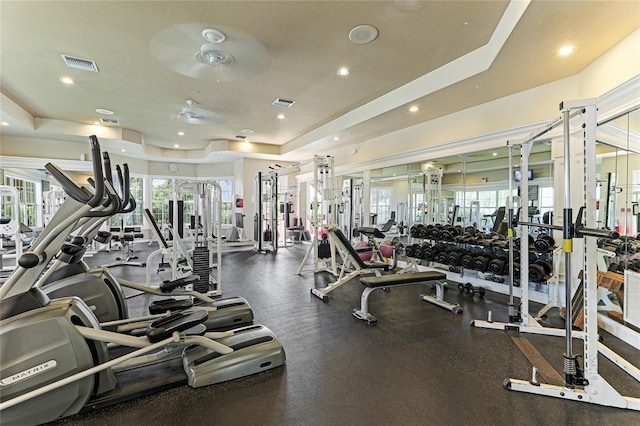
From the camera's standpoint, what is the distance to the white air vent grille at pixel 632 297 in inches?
102

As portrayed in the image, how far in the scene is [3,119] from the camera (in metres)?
5.50

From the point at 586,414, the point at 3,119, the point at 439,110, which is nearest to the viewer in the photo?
the point at 586,414

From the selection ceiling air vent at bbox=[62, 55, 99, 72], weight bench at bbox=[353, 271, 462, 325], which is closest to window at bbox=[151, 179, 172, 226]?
ceiling air vent at bbox=[62, 55, 99, 72]

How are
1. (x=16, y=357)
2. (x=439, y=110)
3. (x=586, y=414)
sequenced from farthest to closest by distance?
(x=439, y=110), (x=586, y=414), (x=16, y=357)

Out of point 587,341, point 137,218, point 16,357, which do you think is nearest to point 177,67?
point 16,357

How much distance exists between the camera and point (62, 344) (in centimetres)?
166

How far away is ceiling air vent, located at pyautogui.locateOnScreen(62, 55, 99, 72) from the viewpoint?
3781 mm

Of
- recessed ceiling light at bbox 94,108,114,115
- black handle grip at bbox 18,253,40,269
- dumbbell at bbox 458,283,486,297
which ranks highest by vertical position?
recessed ceiling light at bbox 94,108,114,115

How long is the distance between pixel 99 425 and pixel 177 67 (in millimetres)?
3973

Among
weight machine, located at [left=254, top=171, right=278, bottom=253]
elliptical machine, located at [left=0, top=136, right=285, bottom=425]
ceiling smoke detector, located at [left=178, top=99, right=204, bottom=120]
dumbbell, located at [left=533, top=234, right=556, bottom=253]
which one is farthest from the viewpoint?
weight machine, located at [left=254, top=171, right=278, bottom=253]

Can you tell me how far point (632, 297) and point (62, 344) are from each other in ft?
14.7

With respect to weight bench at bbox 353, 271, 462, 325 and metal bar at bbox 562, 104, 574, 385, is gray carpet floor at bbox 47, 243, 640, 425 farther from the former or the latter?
metal bar at bbox 562, 104, 574, 385

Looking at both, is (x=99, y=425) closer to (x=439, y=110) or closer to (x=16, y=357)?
(x=16, y=357)

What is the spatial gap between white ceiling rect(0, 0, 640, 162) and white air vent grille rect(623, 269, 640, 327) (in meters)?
2.26
